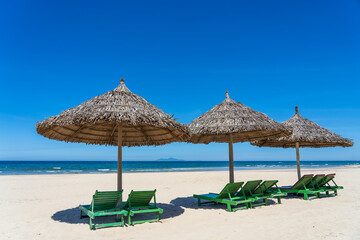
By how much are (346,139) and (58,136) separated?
9.70 m

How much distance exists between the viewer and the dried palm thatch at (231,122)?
664 centimetres

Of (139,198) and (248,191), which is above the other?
(139,198)

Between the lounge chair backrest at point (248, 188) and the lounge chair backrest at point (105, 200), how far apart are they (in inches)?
122

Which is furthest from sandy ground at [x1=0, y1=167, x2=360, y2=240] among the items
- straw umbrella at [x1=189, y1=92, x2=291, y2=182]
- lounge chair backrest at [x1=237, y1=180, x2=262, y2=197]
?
straw umbrella at [x1=189, y1=92, x2=291, y2=182]

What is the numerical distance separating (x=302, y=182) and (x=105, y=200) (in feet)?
19.2

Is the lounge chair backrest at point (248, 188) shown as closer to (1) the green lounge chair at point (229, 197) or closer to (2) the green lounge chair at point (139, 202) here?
(1) the green lounge chair at point (229, 197)

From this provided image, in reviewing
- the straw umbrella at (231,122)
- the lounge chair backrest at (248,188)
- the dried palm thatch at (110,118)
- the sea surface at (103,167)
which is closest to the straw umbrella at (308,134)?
the straw umbrella at (231,122)

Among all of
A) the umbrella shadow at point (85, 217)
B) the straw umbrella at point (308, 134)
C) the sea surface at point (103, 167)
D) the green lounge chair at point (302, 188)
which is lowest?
the sea surface at point (103, 167)

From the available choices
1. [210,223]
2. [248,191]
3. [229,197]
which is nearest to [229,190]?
[229,197]

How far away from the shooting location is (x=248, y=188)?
670 cm

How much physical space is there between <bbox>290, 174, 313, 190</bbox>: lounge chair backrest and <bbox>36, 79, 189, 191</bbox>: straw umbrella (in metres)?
4.03

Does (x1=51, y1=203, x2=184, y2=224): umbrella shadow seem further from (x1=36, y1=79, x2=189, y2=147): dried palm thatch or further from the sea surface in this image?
the sea surface

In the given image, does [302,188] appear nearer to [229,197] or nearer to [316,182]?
[316,182]

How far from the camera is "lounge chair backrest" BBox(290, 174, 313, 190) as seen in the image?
7863 mm
